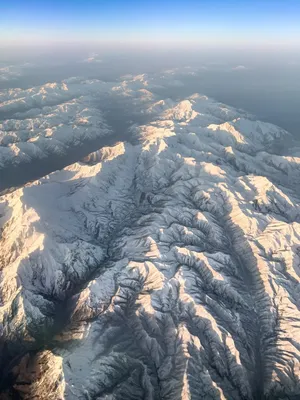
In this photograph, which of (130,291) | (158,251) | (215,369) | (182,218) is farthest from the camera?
(182,218)

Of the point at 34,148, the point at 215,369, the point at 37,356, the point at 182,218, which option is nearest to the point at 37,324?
the point at 37,356

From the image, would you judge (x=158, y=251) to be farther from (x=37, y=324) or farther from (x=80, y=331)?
(x=37, y=324)

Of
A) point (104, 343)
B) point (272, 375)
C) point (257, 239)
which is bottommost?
point (272, 375)

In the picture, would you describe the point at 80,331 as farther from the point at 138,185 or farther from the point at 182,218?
the point at 138,185

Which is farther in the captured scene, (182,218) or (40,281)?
(182,218)

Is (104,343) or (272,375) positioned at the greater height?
(104,343)

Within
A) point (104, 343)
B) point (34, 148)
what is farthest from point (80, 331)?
point (34, 148)

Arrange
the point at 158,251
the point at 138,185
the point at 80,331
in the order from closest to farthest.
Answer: the point at 80,331 < the point at 158,251 < the point at 138,185
